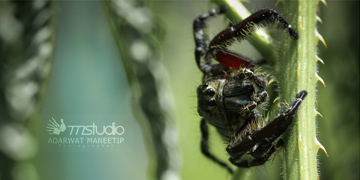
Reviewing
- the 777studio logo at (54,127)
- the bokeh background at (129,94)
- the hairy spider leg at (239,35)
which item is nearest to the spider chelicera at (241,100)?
the hairy spider leg at (239,35)

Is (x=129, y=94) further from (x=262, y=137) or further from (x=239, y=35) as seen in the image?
(x=262, y=137)

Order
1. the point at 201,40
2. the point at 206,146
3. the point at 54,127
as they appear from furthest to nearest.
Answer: the point at 54,127 → the point at 206,146 → the point at 201,40

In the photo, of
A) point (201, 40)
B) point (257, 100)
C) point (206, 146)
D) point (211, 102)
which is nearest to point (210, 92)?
point (211, 102)

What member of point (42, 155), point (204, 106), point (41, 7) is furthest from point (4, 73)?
point (204, 106)

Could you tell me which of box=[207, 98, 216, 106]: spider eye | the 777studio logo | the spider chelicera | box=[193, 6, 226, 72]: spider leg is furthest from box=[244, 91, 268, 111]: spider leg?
the 777studio logo

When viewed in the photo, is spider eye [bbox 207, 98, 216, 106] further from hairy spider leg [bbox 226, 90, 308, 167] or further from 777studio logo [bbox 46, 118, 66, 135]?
777studio logo [bbox 46, 118, 66, 135]

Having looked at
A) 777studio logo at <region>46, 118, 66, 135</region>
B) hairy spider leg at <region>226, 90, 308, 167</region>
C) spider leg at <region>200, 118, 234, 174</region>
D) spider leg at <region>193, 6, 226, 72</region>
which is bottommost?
hairy spider leg at <region>226, 90, 308, 167</region>
